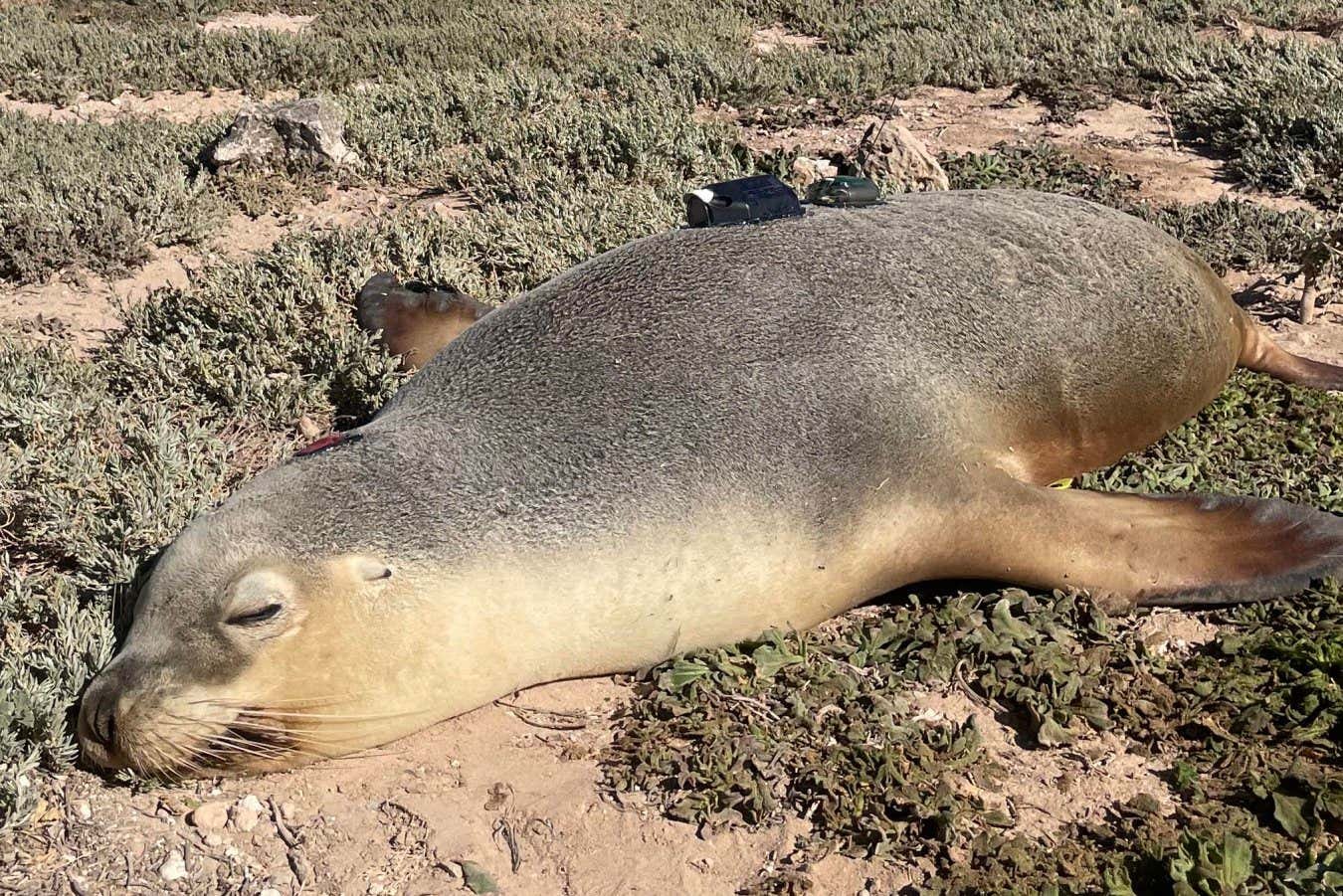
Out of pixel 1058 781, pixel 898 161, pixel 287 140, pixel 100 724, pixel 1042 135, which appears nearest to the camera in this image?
pixel 100 724

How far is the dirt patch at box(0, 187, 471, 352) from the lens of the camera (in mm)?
5918

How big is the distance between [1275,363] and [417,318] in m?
3.88

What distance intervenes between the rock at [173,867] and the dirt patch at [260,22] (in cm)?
1020

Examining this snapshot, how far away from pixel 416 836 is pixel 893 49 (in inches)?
319

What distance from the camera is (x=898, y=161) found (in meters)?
6.77

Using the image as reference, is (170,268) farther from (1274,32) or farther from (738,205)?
(1274,32)

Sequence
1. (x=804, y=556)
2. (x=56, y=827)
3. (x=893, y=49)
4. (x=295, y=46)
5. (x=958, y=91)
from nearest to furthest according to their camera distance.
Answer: (x=56, y=827)
(x=804, y=556)
(x=958, y=91)
(x=893, y=49)
(x=295, y=46)

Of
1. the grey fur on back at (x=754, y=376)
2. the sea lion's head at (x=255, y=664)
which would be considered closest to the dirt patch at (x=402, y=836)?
the sea lion's head at (x=255, y=664)

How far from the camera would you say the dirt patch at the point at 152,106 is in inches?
364

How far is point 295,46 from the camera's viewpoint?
10.4 meters

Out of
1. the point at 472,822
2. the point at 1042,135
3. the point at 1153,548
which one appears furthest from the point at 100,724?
the point at 1042,135

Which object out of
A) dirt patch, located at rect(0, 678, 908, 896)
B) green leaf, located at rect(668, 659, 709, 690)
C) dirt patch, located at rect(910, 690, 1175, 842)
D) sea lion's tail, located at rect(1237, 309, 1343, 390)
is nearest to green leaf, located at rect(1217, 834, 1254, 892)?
dirt patch, located at rect(910, 690, 1175, 842)

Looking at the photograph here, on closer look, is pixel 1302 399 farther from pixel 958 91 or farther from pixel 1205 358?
pixel 958 91

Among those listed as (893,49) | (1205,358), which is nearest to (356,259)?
(1205,358)
